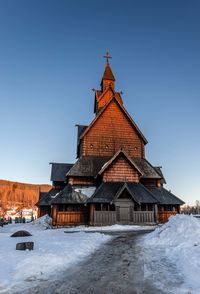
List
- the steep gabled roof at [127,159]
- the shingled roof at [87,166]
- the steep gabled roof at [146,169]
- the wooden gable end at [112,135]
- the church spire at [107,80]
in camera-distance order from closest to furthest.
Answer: the steep gabled roof at [127,159] → the shingled roof at [87,166] → the steep gabled roof at [146,169] → the wooden gable end at [112,135] → the church spire at [107,80]

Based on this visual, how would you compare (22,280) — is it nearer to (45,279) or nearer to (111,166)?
(45,279)

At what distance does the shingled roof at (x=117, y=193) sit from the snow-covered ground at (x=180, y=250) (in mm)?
9769

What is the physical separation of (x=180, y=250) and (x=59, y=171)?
24854 millimetres

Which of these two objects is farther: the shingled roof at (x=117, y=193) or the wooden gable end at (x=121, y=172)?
the wooden gable end at (x=121, y=172)

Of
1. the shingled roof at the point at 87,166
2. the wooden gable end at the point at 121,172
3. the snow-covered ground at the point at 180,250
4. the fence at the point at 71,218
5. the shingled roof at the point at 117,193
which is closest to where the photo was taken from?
the snow-covered ground at the point at 180,250

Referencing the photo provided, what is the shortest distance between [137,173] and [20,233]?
15.0m

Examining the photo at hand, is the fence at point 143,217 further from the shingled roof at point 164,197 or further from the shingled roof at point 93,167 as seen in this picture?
the shingled roof at point 93,167

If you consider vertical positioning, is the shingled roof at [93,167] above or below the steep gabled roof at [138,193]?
above

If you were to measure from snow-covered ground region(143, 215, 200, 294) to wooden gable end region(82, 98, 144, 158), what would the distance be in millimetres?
17409

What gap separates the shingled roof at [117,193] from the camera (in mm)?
24062

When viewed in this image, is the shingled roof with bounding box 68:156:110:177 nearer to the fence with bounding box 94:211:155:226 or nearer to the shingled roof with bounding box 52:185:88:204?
the shingled roof with bounding box 52:185:88:204

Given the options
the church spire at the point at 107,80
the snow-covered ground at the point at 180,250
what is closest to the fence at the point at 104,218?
the snow-covered ground at the point at 180,250

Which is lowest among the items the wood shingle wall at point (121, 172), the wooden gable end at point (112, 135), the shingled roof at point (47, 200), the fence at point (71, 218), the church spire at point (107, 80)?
the fence at point (71, 218)

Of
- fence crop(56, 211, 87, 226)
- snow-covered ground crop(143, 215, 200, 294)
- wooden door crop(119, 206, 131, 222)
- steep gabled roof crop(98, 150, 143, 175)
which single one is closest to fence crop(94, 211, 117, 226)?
wooden door crop(119, 206, 131, 222)
